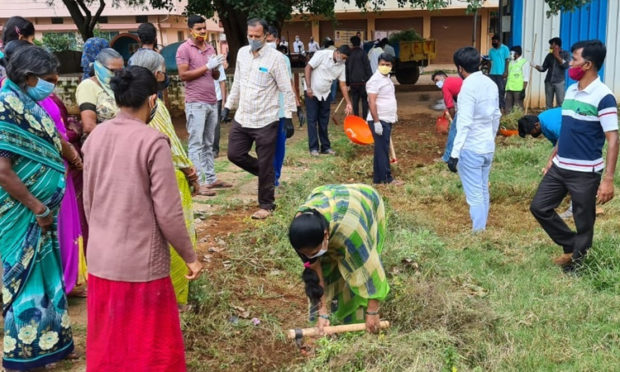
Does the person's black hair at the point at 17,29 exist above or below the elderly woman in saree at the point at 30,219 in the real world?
above

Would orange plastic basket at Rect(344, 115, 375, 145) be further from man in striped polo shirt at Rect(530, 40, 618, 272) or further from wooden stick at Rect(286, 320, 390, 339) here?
wooden stick at Rect(286, 320, 390, 339)

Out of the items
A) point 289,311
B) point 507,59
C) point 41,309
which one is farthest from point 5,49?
point 507,59

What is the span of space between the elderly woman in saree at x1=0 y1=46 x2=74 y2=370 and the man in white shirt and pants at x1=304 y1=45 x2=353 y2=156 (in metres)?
6.18

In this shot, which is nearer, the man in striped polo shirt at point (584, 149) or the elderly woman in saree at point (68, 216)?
the elderly woman in saree at point (68, 216)

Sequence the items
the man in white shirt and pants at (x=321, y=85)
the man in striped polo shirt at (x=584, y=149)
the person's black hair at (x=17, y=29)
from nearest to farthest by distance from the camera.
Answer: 1. the man in striped polo shirt at (x=584, y=149)
2. the person's black hair at (x=17, y=29)
3. the man in white shirt and pants at (x=321, y=85)

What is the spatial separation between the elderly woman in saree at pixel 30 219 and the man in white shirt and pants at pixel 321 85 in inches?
243

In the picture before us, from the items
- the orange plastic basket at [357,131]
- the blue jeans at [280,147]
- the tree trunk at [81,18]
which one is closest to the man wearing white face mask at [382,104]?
the blue jeans at [280,147]

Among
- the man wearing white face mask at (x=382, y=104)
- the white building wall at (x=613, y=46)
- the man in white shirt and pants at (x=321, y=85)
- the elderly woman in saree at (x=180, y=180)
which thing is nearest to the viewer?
the elderly woman in saree at (x=180, y=180)

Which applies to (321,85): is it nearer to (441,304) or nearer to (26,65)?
(441,304)

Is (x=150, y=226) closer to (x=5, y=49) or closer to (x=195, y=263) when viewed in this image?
(x=195, y=263)

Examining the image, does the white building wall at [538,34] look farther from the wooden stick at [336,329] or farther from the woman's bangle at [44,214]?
the woman's bangle at [44,214]

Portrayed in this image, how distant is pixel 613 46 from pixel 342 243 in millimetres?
13329

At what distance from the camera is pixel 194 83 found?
6.65m

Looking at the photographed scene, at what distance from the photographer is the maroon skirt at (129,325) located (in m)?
2.71
